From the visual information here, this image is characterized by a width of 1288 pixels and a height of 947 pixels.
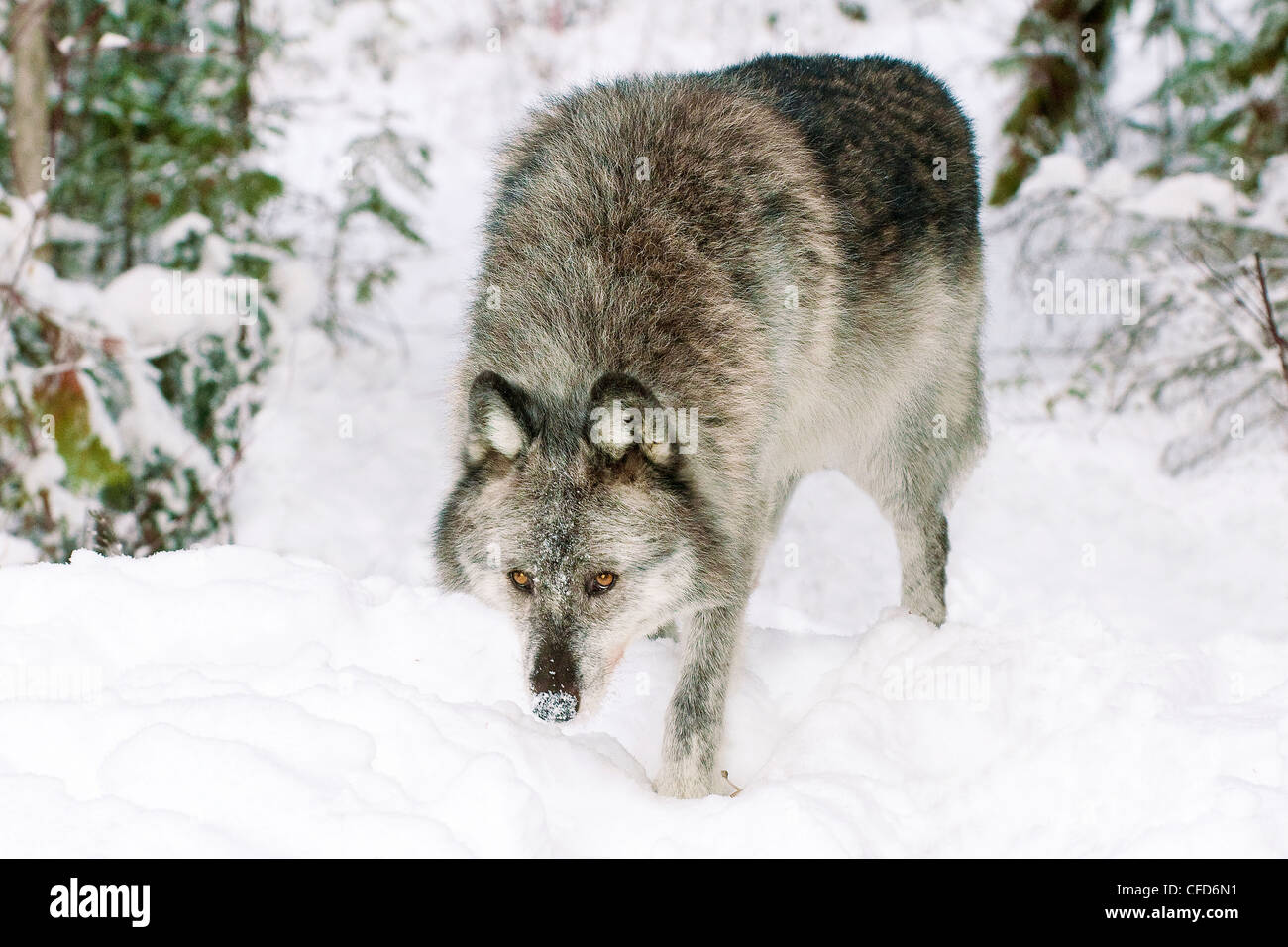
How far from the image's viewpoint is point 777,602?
689cm

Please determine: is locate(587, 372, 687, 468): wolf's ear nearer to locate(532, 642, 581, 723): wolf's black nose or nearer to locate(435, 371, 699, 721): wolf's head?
locate(435, 371, 699, 721): wolf's head

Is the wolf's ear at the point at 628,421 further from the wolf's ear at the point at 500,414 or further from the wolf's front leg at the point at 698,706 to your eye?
the wolf's front leg at the point at 698,706

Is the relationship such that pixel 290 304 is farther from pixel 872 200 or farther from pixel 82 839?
pixel 82 839

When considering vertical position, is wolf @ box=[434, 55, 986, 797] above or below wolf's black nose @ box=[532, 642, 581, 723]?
above

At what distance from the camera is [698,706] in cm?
361

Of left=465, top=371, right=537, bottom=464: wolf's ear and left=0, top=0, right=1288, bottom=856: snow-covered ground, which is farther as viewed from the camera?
left=465, top=371, right=537, bottom=464: wolf's ear

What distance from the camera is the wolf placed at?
128 inches

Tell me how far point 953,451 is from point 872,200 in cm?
130

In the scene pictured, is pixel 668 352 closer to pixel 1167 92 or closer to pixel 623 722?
pixel 623 722

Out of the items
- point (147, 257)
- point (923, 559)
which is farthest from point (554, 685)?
point (147, 257)

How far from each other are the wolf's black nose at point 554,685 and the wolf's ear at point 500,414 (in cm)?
60

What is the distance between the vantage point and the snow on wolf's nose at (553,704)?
3.09m

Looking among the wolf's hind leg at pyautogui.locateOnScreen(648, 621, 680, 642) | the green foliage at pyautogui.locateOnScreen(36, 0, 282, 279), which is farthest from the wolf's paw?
the green foliage at pyautogui.locateOnScreen(36, 0, 282, 279)

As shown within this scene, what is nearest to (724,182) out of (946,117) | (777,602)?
(946,117)
